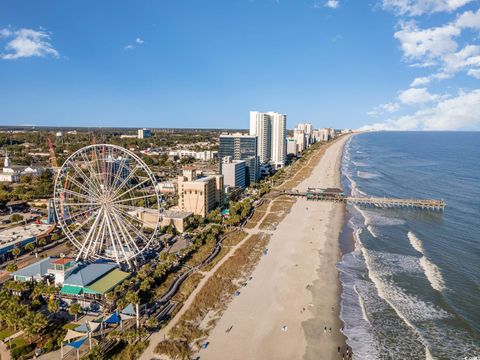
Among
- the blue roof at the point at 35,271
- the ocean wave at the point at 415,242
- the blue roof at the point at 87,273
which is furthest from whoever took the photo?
the ocean wave at the point at 415,242

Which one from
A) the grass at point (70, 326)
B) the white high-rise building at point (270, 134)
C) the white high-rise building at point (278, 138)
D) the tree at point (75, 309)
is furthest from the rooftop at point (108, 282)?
the white high-rise building at point (278, 138)

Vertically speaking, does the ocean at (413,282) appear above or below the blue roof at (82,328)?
below

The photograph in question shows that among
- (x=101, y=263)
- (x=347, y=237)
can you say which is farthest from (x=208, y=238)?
(x=347, y=237)

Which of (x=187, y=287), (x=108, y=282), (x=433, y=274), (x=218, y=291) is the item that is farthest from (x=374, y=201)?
(x=108, y=282)

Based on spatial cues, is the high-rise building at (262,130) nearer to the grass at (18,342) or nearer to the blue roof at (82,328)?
the blue roof at (82,328)

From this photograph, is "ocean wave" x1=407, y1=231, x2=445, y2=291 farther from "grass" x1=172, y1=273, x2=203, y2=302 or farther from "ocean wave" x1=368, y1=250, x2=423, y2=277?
"grass" x1=172, y1=273, x2=203, y2=302

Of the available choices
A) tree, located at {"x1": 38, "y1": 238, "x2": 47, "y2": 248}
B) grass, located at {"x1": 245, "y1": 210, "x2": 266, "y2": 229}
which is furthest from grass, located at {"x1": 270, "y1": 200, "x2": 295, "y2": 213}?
tree, located at {"x1": 38, "y1": 238, "x2": 47, "y2": 248}
